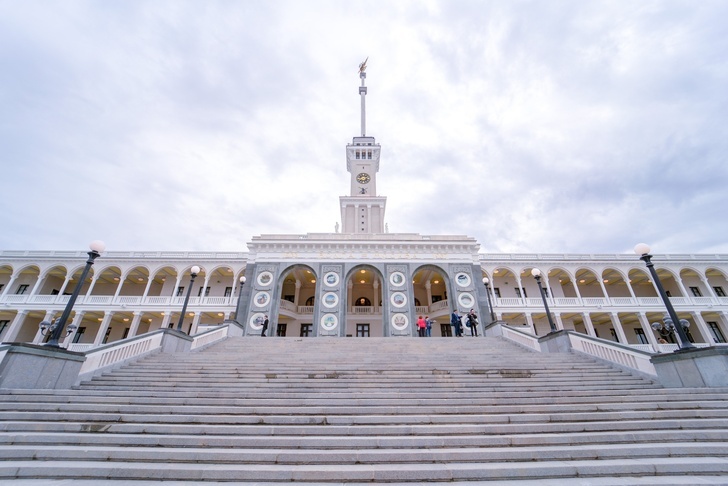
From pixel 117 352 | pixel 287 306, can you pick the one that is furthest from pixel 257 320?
pixel 117 352

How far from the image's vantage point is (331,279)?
81.9 feet

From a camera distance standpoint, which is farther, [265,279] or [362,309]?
[362,309]

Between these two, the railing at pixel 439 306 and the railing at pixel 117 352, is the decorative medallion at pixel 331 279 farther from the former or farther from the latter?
the railing at pixel 117 352

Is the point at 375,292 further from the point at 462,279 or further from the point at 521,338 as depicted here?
the point at 521,338

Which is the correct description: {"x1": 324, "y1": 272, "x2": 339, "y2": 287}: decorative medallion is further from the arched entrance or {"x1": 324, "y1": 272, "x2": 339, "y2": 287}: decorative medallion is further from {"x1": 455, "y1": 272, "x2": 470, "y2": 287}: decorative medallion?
{"x1": 455, "y1": 272, "x2": 470, "y2": 287}: decorative medallion

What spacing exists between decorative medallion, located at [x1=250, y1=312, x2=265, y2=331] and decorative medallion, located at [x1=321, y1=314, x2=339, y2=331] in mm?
4558

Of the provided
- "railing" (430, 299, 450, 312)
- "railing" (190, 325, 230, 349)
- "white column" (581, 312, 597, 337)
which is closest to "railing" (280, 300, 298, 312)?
"railing" (190, 325, 230, 349)

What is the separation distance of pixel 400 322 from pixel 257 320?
10.9m

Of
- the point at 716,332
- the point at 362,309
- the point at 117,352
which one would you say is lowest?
the point at 117,352

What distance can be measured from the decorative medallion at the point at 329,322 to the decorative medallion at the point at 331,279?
254 cm

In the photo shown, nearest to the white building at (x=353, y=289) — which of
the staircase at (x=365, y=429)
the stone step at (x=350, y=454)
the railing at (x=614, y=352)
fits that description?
the railing at (x=614, y=352)

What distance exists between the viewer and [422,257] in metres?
26.0

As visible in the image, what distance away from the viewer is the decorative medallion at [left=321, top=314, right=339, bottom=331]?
23.2m

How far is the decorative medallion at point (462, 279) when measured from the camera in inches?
971
